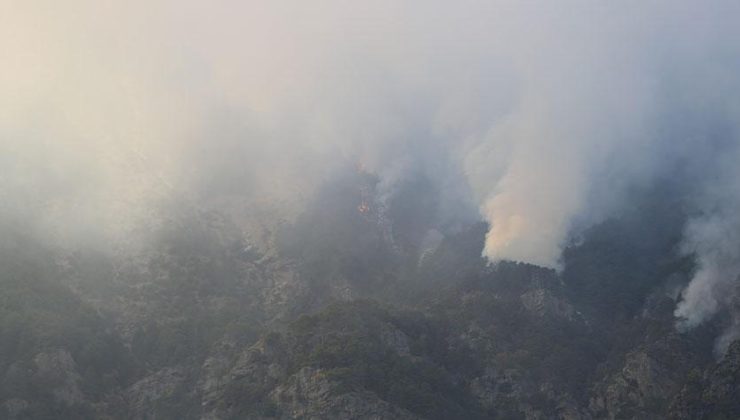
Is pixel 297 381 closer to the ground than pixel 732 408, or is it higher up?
higher up

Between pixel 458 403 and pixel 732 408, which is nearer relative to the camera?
pixel 732 408

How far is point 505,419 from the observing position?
644 ft

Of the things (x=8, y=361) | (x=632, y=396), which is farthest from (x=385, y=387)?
(x=8, y=361)

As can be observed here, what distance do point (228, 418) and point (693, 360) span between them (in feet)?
304

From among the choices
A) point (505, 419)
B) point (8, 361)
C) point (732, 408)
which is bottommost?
point (732, 408)

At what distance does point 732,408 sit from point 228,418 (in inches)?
3650

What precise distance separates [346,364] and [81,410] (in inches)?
2099

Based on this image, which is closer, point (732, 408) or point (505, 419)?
point (732, 408)

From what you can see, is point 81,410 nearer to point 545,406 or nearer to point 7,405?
point 7,405

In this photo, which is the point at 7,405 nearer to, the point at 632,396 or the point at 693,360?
the point at 632,396

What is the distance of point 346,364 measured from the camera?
197 m

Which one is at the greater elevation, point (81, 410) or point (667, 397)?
point (81, 410)

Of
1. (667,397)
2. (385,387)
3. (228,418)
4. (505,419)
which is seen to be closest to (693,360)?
(667,397)

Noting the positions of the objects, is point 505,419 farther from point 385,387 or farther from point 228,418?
point 228,418
